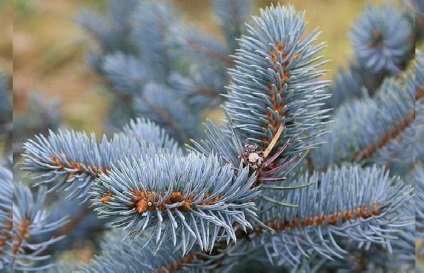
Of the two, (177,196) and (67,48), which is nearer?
(177,196)

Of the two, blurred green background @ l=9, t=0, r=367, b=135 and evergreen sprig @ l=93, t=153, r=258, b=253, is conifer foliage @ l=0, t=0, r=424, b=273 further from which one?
blurred green background @ l=9, t=0, r=367, b=135

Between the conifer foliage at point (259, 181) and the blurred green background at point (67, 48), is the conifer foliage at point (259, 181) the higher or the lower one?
the lower one

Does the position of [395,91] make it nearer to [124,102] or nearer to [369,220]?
[369,220]

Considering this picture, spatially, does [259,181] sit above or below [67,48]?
below

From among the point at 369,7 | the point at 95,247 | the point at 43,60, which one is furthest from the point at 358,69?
the point at 43,60

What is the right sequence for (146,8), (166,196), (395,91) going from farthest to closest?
(146,8) → (395,91) → (166,196)

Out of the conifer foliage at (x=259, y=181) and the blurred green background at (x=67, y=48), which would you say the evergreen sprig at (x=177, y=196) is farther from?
the blurred green background at (x=67, y=48)

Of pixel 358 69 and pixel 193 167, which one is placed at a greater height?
pixel 358 69

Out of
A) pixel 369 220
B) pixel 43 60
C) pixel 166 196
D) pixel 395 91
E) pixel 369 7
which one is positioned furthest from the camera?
pixel 43 60

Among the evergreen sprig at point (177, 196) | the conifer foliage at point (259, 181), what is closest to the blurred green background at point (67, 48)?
the conifer foliage at point (259, 181)

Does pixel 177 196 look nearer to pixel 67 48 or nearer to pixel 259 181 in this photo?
pixel 259 181

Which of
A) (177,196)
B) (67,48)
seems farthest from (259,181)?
(67,48)
